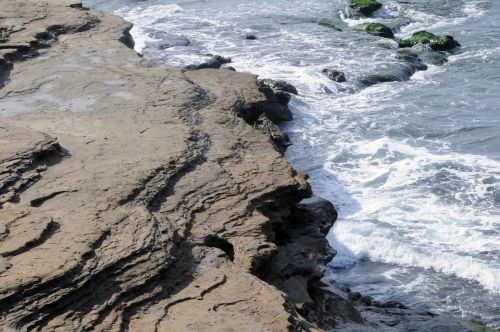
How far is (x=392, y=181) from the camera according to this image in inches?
558

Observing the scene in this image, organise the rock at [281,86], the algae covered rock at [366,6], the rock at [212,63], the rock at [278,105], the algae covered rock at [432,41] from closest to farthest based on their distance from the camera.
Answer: the rock at [278,105], the rock at [281,86], the rock at [212,63], the algae covered rock at [432,41], the algae covered rock at [366,6]

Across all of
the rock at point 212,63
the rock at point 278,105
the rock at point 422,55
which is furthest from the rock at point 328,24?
the rock at point 278,105

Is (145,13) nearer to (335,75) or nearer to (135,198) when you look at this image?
(335,75)

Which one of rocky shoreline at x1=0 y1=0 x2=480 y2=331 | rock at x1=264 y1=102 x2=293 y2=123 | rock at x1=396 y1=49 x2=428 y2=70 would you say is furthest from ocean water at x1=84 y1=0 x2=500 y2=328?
rocky shoreline at x1=0 y1=0 x2=480 y2=331

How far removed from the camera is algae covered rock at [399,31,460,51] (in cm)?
2339

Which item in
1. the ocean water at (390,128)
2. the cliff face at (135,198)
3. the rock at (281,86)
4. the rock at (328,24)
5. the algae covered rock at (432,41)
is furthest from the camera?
the rock at (328,24)

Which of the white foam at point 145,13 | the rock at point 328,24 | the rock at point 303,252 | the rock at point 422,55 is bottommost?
the white foam at point 145,13

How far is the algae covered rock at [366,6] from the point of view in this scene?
2912cm

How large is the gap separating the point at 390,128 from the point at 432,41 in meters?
8.05

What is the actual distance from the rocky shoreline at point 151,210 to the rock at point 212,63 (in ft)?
19.7

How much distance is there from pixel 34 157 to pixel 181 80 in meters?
4.00

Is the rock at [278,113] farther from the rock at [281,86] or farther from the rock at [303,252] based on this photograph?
the rock at [303,252]

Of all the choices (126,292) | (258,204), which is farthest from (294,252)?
(126,292)

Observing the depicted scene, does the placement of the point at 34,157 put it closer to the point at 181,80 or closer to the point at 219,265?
the point at 219,265
